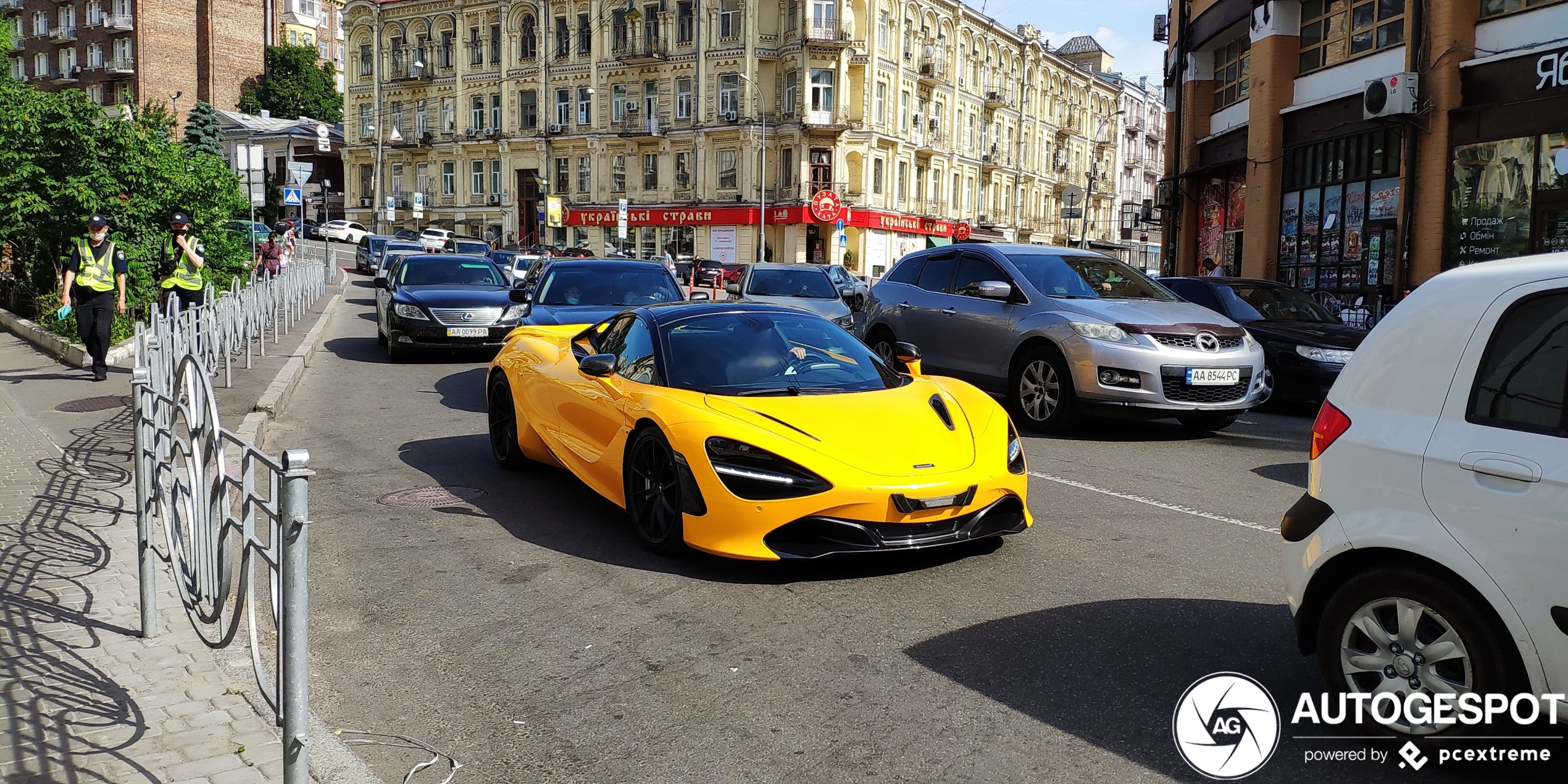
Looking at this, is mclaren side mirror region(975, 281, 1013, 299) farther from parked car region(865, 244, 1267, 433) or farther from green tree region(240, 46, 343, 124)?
green tree region(240, 46, 343, 124)

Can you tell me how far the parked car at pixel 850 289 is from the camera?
16.0 m

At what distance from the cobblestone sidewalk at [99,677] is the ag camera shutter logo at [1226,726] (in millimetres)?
2855

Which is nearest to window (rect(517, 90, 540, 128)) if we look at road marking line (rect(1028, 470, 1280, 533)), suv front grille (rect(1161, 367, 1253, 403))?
suv front grille (rect(1161, 367, 1253, 403))

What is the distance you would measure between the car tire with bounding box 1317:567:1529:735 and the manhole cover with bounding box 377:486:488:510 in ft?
17.8

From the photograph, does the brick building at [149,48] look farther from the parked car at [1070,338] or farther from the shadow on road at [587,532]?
the shadow on road at [587,532]

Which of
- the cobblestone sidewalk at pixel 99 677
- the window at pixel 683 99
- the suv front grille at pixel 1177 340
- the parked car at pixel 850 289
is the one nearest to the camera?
the cobblestone sidewalk at pixel 99 677

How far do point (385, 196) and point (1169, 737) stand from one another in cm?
7393

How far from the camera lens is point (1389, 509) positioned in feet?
11.8

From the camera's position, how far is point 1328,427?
3.95 m

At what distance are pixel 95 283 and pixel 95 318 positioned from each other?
1.38 feet

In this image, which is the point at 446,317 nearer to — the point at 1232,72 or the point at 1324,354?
the point at 1324,354

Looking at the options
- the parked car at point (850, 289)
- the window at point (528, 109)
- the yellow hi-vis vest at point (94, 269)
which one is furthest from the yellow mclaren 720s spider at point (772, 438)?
the window at point (528, 109)

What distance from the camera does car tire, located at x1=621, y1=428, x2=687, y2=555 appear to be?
5996mm

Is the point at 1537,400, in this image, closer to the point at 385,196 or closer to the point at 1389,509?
the point at 1389,509
